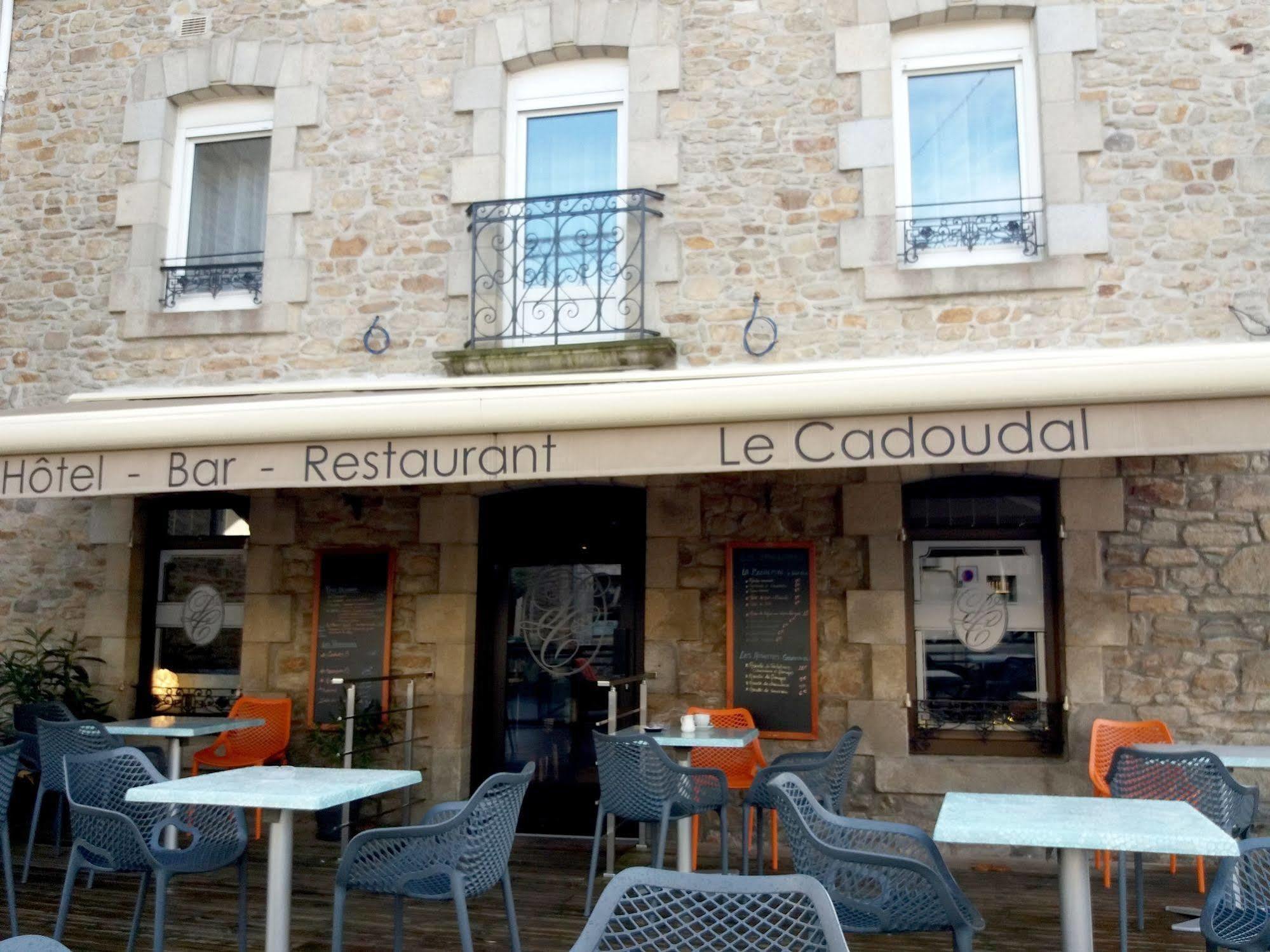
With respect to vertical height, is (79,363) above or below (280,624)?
above

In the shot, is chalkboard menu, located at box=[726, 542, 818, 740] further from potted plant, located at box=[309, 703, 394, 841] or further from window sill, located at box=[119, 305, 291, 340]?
window sill, located at box=[119, 305, 291, 340]

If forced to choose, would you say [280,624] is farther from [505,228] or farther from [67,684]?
[505,228]

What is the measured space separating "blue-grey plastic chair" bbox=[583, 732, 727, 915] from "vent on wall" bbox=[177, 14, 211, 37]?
5902 millimetres

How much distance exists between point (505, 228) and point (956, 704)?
4.00 meters

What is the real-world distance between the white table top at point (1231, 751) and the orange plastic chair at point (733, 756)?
191 cm

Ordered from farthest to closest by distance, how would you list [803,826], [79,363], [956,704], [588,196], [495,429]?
[79,363]
[588,196]
[956,704]
[495,429]
[803,826]

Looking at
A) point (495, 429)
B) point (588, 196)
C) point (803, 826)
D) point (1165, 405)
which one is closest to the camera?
point (803, 826)

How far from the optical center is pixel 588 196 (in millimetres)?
7277

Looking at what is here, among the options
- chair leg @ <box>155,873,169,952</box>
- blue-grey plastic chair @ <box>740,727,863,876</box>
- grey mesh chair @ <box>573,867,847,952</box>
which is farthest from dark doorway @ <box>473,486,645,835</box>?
grey mesh chair @ <box>573,867,847,952</box>

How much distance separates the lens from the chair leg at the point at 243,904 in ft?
14.0

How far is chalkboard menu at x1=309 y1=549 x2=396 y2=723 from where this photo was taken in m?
7.38

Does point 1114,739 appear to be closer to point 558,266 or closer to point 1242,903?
point 1242,903

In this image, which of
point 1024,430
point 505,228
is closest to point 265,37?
point 505,228

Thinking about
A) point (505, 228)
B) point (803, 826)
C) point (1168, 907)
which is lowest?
point (1168, 907)
